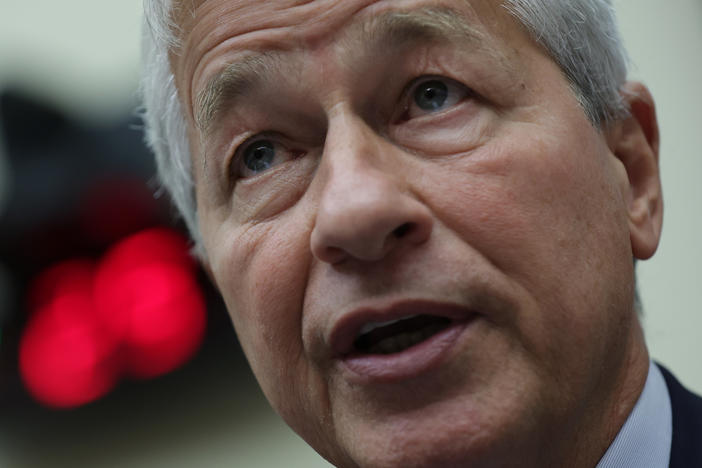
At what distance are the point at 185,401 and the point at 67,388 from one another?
460 mm

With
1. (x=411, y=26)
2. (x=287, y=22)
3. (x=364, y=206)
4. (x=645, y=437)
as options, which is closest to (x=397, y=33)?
(x=411, y=26)

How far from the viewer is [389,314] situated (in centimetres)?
111

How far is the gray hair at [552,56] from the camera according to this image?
50.9 inches

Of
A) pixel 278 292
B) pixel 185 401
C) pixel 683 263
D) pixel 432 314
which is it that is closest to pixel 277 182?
pixel 278 292

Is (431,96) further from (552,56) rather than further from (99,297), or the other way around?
(99,297)

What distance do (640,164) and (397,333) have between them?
554 millimetres

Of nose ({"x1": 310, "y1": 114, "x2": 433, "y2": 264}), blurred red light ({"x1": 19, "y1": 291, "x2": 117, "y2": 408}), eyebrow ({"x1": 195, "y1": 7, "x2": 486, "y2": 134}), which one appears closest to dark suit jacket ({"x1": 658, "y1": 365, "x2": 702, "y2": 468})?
nose ({"x1": 310, "y1": 114, "x2": 433, "y2": 264})

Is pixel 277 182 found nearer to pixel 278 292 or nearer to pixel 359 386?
pixel 278 292

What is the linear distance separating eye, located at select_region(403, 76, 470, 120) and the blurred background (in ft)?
6.56

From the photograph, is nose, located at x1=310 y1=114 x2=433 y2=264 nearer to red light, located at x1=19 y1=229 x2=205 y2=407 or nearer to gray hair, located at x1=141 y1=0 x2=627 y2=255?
gray hair, located at x1=141 y1=0 x2=627 y2=255

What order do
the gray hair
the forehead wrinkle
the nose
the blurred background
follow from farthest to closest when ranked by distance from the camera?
1. the blurred background
2. the gray hair
3. the forehead wrinkle
4. the nose

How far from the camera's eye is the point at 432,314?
1.12m

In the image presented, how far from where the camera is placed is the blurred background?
3.09 m

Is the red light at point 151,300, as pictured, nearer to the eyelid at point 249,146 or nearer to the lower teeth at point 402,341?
the eyelid at point 249,146
